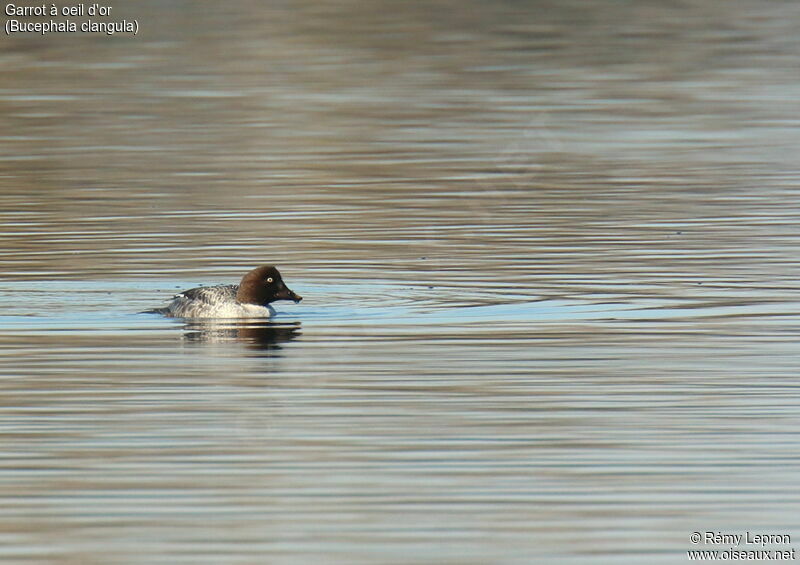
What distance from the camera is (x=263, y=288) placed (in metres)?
17.0

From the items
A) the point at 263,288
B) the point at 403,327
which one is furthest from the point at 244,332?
the point at 403,327

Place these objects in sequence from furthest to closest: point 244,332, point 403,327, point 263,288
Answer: point 263,288 → point 244,332 → point 403,327

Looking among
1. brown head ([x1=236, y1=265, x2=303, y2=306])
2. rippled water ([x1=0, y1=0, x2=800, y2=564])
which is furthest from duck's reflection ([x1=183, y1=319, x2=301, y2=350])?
brown head ([x1=236, y1=265, x2=303, y2=306])

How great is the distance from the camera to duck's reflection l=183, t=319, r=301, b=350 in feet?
52.6

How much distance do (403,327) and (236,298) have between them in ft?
5.49

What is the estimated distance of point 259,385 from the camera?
13852 millimetres

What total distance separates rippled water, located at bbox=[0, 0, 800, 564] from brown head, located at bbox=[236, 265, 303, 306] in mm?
208

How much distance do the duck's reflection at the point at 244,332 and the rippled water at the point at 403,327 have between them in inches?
2.2

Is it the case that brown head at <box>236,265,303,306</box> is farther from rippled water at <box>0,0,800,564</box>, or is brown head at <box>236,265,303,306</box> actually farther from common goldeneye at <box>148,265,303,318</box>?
rippled water at <box>0,0,800,564</box>

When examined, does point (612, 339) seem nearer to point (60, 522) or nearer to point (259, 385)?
point (259, 385)

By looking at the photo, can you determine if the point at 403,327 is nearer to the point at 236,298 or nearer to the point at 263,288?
the point at 263,288

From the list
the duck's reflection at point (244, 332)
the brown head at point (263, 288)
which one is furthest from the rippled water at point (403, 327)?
the brown head at point (263, 288)

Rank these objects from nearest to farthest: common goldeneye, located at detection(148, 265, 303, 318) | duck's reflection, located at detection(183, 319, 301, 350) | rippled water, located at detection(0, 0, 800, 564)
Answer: rippled water, located at detection(0, 0, 800, 564)
duck's reflection, located at detection(183, 319, 301, 350)
common goldeneye, located at detection(148, 265, 303, 318)

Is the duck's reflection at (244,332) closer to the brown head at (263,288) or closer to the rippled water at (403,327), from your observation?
the rippled water at (403,327)
